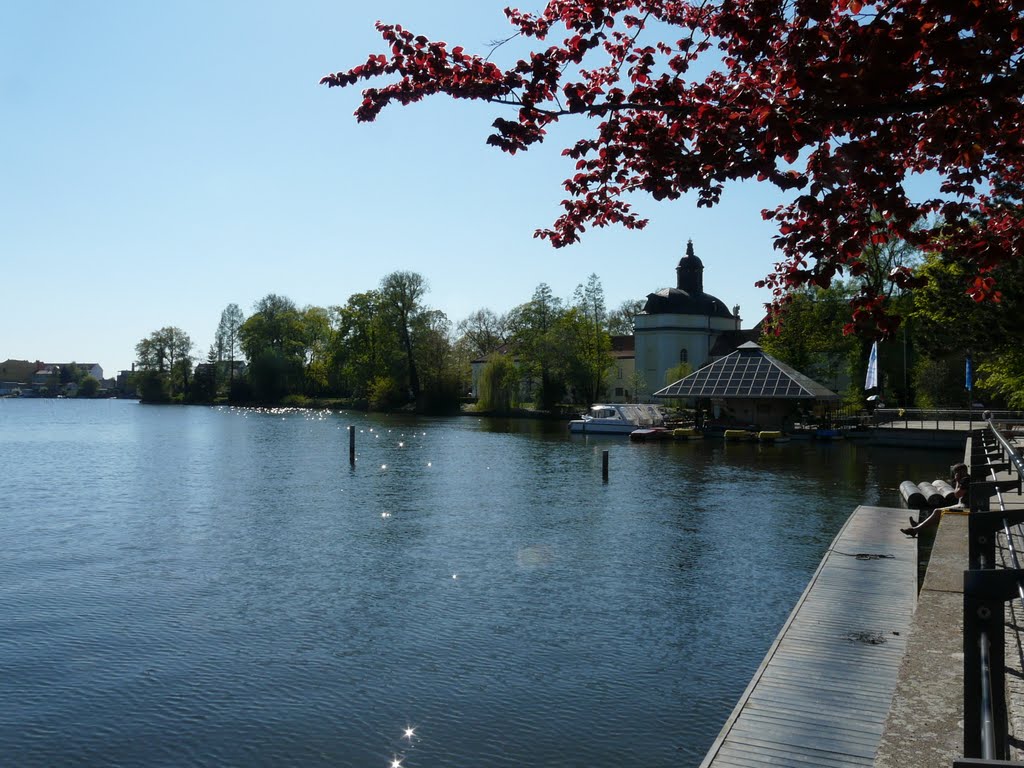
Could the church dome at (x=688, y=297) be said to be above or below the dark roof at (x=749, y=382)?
above

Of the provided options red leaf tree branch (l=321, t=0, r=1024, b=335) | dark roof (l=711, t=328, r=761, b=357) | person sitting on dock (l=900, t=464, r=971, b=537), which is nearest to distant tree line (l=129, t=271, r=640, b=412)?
dark roof (l=711, t=328, r=761, b=357)

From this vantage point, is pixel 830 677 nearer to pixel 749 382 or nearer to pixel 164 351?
pixel 749 382

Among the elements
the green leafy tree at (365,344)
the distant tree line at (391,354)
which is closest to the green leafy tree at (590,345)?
the distant tree line at (391,354)

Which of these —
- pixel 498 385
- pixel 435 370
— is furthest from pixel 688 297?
pixel 435 370

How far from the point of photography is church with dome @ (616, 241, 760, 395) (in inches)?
3452

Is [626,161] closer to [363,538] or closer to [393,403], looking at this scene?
[363,538]

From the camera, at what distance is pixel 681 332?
87.7 meters

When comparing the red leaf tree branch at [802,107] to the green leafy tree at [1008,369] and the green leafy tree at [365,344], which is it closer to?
the green leafy tree at [1008,369]

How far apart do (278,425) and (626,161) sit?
67335 millimetres

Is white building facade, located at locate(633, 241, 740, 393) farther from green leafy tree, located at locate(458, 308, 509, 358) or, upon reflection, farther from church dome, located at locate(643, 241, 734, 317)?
green leafy tree, located at locate(458, 308, 509, 358)

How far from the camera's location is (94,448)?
158ft

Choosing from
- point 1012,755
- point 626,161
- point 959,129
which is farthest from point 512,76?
point 1012,755

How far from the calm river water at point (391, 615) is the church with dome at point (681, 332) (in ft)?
188

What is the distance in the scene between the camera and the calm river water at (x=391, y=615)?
29.8 feet
